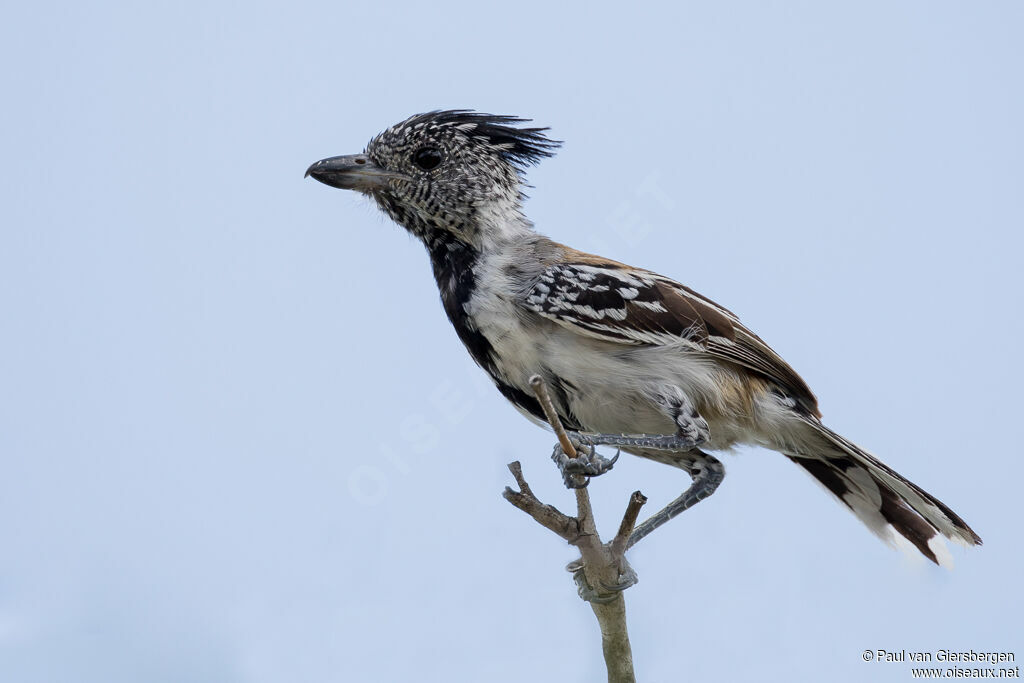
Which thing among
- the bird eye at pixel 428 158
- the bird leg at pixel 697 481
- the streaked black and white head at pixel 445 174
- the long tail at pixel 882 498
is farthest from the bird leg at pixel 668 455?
the bird eye at pixel 428 158

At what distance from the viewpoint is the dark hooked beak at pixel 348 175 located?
17.9 ft

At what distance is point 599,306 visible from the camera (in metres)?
4.82

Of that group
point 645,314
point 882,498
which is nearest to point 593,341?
point 645,314

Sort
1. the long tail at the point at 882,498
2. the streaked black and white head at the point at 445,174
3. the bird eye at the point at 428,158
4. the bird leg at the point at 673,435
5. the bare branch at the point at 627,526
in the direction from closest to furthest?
the bare branch at the point at 627,526
the bird leg at the point at 673,435
the long tail at the point at 882,498
the streaked black and white head at the point at 445,174
the bird eye at the point at 428,158

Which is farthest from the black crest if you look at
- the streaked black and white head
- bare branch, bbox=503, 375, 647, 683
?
bare branch, bbox=503, 375, 647, 683

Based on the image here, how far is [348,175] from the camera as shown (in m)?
5.49

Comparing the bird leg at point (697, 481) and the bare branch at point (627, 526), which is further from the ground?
the bird leg at point (697, 481)

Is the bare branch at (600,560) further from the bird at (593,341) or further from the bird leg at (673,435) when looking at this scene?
the bird leg at (673,435)

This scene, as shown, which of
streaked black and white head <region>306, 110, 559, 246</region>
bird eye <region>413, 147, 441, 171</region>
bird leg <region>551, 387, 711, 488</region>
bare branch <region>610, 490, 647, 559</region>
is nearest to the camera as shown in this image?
bare branch <region>610, 490, 647, 559</region>

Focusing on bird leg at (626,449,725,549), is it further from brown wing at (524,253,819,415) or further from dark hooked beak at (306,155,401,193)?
dark hooked beak at (306,155,401,193)

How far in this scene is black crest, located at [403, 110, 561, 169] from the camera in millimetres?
5609

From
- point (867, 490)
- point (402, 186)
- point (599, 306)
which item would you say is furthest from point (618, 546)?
point (402, 186)

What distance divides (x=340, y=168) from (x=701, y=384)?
2.23 meters

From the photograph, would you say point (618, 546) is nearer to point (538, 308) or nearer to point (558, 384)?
point (558, 384)
